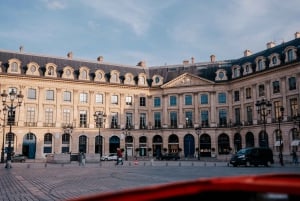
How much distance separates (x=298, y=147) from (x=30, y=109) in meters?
39.2

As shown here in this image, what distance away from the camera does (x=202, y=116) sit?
58.8 meters

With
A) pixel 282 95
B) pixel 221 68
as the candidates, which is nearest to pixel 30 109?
pixel 221 68

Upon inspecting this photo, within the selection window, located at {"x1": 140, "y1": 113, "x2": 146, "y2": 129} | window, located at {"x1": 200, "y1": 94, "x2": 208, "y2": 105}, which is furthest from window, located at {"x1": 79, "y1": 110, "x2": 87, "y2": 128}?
window, located at {"x1": 200, "y1": 94, "x2": 208, "y2": 105}

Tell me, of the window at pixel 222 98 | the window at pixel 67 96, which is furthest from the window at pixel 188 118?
the window at pixel 67 96

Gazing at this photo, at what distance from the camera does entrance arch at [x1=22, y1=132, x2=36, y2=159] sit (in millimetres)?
51250

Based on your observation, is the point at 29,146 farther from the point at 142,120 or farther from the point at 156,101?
the point at 156,101

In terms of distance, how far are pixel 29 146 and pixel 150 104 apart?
21.9 m

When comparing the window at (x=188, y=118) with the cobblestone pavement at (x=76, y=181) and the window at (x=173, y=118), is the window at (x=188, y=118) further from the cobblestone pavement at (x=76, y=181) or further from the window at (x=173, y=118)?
the cobblestone pavement at (x=76, y=181)

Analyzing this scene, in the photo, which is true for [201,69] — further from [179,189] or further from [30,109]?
[179,189]

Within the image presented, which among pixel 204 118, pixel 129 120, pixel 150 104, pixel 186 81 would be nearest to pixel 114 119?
pixel 129 120

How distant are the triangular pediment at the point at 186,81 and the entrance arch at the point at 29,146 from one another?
78.4 feet

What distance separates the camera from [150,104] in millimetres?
61625

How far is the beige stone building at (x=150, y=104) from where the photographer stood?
49.9 meters

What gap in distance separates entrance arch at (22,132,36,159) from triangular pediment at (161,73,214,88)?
2390 cm
